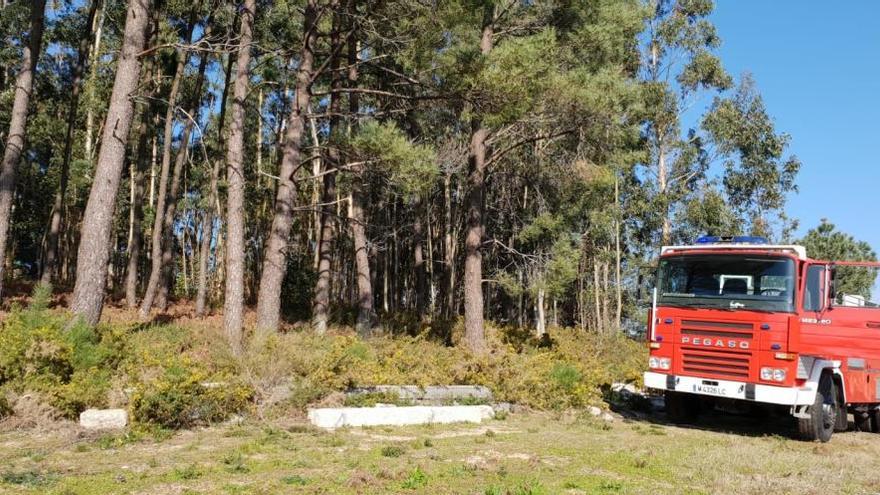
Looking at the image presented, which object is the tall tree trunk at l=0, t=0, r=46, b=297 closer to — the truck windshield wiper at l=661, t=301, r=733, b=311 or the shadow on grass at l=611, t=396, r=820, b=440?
the shadow on grass at l=611, t=396, r=820, b=440

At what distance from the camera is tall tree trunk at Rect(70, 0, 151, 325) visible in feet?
35.4

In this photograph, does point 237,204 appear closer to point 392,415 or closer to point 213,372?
point 213,372

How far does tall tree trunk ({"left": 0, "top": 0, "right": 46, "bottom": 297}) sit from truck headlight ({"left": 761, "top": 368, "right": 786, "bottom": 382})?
14745 mm

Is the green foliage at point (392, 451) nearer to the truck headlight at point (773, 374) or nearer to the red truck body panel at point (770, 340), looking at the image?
the red truck body panel at point (770, 340)

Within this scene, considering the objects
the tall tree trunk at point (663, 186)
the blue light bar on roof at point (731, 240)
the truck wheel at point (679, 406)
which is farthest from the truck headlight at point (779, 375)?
the tall tree trunk at point (663, 186)

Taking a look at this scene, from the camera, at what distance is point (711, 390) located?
33.9 ft

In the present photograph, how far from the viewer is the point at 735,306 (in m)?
10.3

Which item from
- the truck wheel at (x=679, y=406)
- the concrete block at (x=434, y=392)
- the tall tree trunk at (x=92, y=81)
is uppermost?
the tall tree trunk at (x=92, y=81)

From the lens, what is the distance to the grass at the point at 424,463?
5.79m

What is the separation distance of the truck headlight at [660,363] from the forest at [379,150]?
573 cm

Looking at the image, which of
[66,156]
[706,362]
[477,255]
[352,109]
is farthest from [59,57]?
[706,362]

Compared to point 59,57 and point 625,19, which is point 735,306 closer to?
point 625,19

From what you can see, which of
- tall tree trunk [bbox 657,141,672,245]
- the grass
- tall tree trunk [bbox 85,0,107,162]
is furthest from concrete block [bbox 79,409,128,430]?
tall tree trunk [bbox 657,141,672,245]

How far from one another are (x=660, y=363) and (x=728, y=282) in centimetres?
169
